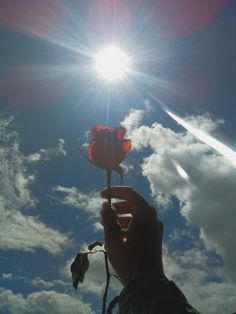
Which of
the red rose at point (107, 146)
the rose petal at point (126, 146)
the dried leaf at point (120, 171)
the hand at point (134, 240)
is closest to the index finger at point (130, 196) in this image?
the hand at point (134, 240)

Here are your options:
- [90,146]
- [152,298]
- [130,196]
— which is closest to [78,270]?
[130,196]

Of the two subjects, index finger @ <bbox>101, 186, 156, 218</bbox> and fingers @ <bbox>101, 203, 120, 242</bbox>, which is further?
index finger @ <bbox>101, 186, 156, 218</bbox>

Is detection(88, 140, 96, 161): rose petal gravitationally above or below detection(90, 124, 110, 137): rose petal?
below

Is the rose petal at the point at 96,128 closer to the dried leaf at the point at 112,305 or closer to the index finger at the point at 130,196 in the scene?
the index finger at the point at 130,196

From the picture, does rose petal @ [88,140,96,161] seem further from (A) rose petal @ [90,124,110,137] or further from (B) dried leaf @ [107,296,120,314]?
(B) dried leaf @ [107,296,120,314]

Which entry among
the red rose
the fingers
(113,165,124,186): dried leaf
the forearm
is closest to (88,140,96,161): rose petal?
the red rose

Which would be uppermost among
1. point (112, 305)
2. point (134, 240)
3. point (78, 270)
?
point (78, 270)

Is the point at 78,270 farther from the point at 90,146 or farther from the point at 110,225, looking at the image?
the point at 90,146

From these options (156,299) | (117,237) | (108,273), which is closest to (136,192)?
(117,237)
